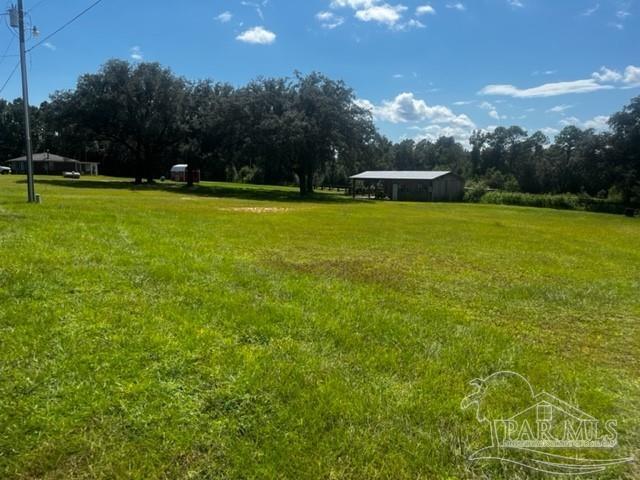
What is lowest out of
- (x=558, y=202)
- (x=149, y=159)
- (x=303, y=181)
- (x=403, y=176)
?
(x=558, y=202)

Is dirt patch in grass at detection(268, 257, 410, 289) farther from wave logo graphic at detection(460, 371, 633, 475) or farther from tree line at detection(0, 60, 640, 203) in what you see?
tree line at detection(0, 60, 640, 203)

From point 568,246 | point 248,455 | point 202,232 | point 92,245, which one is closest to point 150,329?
point 248,455

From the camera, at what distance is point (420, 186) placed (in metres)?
43.2

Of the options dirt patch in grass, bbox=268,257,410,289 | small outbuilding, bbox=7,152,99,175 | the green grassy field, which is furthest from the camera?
small outbuilding, bbox=7,152,99,175

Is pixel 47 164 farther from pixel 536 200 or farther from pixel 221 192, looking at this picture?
pixel 536 200

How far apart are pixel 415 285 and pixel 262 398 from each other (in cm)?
423

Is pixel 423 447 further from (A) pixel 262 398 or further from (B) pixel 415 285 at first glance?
(B) pixel 415 285

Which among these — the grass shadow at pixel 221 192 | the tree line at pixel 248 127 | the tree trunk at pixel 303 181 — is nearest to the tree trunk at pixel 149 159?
the tree line at pixel 248 127

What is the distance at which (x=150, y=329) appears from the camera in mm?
4164

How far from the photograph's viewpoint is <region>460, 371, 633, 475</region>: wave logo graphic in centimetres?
269

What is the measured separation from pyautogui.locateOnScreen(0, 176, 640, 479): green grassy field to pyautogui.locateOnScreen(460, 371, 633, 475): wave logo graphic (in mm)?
96

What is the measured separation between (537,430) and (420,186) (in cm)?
4158

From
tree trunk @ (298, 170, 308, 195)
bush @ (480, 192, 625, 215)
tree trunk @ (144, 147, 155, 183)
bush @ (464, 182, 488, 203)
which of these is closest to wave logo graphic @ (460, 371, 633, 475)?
tree trunk @ (298, 170, 308, 195)

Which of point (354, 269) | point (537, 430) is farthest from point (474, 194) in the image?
point (537, 430)
